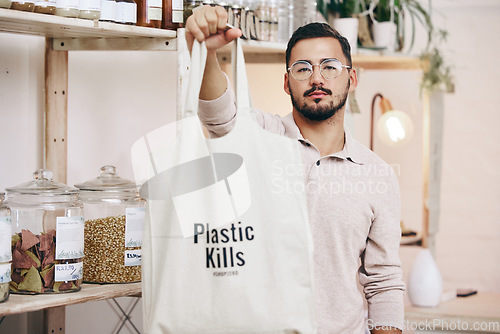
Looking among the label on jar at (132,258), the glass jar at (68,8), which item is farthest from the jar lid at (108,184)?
the glass jar at (68,8)

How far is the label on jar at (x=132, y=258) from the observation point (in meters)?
1.33

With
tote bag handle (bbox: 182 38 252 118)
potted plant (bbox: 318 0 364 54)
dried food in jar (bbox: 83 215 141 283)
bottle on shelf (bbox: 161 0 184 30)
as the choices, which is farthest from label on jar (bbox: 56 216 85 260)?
potted plant (bbox: 318 0 364 54)

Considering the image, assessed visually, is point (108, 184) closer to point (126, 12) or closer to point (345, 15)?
point (126, 12)

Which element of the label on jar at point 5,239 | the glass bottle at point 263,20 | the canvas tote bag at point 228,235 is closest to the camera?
the canvas tote bag at point 228,235

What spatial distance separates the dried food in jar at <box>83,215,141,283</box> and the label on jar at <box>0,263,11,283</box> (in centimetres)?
23

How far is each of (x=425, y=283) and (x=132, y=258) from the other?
4.40 feet

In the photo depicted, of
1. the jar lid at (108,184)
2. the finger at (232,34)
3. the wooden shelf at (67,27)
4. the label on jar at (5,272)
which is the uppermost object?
the wooden shelf at (67,27)

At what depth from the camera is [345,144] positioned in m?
1.37

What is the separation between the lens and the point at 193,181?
1018mm

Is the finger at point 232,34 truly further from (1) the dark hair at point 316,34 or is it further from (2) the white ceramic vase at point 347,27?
(2) the white ceramic vase at point 347,27

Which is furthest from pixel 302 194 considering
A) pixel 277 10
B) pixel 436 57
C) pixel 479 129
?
pixel 479 129

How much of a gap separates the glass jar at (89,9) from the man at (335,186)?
0.84 ft

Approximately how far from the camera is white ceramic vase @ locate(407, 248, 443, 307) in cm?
232

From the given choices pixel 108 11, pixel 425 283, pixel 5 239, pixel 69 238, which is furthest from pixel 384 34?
pixel 5 239
